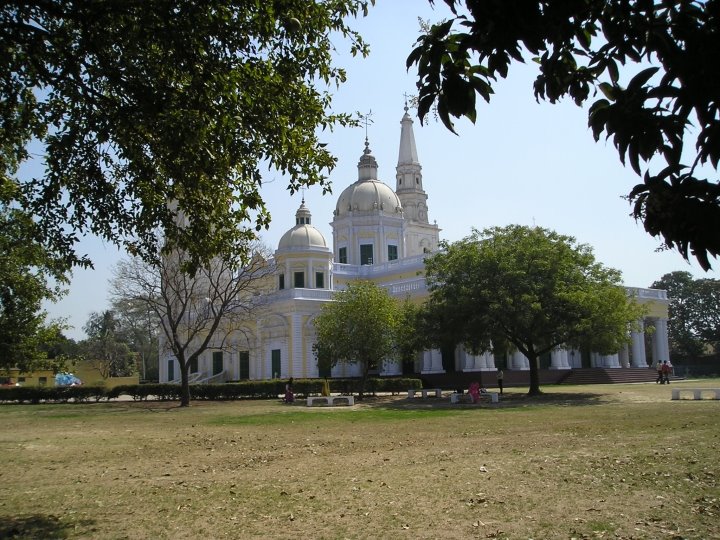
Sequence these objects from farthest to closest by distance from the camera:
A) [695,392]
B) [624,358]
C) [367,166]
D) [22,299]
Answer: [367,166] < [624,358] < [695,392] < [22,299]

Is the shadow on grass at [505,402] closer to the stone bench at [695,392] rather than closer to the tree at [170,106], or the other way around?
the stone bench at [695,392]

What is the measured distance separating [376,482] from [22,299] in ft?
54.0

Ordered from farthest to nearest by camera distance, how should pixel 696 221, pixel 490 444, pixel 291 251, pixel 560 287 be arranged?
1. pixel 291 251
2. pixel 560 287
3. pixel 490 444
4. pixel 696 221

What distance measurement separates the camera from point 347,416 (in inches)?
926

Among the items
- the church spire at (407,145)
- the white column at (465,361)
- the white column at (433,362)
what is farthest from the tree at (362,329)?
the church spire at (407,145)

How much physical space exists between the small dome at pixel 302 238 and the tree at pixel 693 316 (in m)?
42.5

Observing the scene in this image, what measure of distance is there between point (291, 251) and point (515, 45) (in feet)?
168

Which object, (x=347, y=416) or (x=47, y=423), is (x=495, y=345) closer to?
(x=347, y=416)

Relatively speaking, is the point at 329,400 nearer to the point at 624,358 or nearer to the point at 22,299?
the point at 22,299

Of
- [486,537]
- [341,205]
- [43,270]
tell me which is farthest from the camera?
[341,205]

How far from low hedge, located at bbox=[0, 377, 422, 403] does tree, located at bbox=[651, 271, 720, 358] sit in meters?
44.0

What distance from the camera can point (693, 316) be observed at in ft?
245

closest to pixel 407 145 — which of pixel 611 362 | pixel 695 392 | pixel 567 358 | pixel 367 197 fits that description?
pixel 367 197

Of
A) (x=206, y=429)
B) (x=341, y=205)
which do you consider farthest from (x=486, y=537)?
(x=341, y=205)
